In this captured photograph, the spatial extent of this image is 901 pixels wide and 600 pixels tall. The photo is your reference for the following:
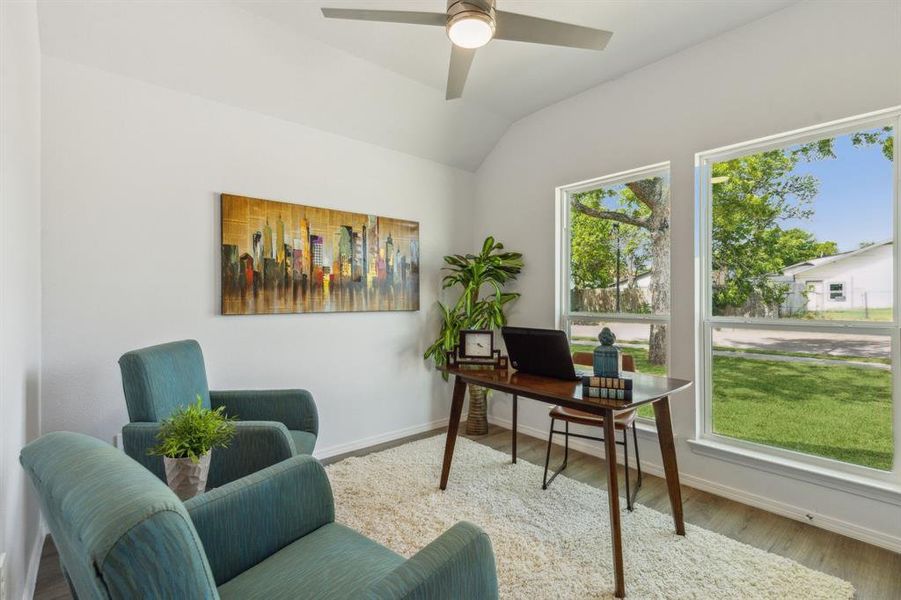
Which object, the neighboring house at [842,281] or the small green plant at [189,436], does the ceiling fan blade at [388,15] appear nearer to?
the small green plant at [189,436]

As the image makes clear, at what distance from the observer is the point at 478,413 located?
3965mm

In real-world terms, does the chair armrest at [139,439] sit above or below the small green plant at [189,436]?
below

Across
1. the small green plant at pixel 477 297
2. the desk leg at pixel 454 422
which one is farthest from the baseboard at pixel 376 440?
the desk leg at pixel 454 422

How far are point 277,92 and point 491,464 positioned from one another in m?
3.07

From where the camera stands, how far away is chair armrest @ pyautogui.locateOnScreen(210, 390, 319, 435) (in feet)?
8.38

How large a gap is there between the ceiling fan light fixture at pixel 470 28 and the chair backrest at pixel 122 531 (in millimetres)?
1943

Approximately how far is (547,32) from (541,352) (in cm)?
156

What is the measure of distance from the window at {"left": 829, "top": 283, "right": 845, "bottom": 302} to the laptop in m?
1.58

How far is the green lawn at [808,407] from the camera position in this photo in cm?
237

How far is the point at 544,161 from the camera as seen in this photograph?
153 inches

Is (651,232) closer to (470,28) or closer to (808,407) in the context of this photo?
(808,407)

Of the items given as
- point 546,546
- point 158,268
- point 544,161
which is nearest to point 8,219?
point 158,268

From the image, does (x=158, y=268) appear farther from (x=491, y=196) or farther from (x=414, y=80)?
(x=491, y=196)

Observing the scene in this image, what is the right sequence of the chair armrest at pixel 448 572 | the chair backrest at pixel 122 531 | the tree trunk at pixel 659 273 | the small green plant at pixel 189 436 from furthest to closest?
the tree trunk at pixel 659 273, the small green plant at pixel 189 436, the chair armrest at pixel 448 572, the chair backrest at pixel 122 531
